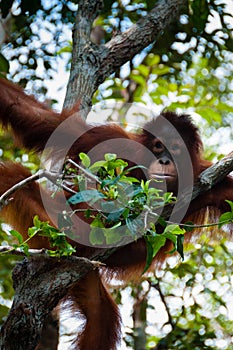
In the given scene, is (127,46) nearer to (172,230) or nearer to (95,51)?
(95,51)

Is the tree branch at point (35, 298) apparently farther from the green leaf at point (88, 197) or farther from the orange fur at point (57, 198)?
the green leaf at point (88, 197)

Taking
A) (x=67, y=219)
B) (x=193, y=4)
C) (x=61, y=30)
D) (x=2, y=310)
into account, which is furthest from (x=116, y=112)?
(x=67, y=219)

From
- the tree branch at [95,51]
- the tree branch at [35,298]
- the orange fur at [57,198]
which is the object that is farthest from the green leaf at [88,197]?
the tree branch at [95,51]

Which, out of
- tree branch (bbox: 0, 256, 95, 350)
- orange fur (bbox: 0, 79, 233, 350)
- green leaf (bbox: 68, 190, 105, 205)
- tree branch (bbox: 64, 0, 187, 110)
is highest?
tree branch (bbox: 64, 0, 187, 110)

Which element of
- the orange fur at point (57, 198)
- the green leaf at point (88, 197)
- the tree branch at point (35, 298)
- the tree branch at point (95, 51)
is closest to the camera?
the green leaf at point (88, 197)

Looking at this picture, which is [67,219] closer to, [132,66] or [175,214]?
[175,214]

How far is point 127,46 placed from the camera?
4.23 meters

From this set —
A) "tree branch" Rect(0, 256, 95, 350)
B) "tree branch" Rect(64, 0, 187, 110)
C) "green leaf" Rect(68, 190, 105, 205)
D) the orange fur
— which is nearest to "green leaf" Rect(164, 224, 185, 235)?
"green leaf" Rect(68, 190, 105, 205)

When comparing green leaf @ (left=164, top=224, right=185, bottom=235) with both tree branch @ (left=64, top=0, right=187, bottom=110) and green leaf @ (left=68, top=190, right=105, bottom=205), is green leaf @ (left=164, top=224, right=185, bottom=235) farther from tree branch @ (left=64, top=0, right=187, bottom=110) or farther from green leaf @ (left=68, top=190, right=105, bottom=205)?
tree branch @ (left=64, top=0, right=187, bottom=110)

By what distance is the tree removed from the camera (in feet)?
13.4

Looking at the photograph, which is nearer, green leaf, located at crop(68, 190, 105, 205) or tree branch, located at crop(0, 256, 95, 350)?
green leaf, located at crop(68, 190, 105, 205)

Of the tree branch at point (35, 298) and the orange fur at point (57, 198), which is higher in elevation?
the orange fur at point (57, 198)

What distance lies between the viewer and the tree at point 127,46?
4.09 metres

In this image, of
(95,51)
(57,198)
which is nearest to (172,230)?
(57,198)
